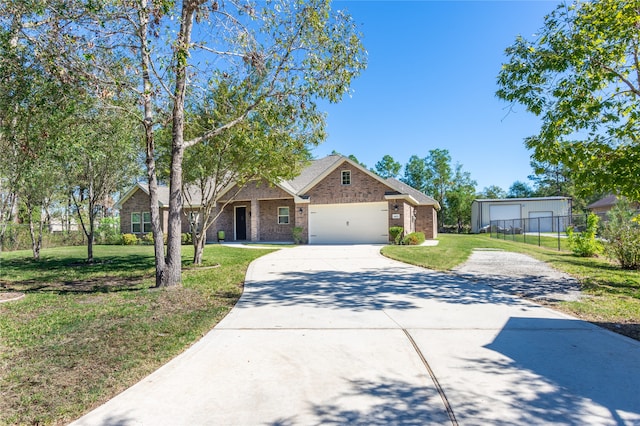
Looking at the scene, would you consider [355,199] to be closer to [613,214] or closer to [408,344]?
[613,214]

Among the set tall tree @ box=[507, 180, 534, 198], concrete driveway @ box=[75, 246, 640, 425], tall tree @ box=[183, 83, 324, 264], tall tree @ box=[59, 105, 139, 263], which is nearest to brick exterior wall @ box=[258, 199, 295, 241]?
tall tree @ box=[59, 105, 139, 263]

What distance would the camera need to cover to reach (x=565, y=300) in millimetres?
6852

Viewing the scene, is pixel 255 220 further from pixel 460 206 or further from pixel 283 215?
pixel 460 206

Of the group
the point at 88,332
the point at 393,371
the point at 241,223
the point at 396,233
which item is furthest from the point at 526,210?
the point at 88,332

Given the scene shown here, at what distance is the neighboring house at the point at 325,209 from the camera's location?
67.5 ft

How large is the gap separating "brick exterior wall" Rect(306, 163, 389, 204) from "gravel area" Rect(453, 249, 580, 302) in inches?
316

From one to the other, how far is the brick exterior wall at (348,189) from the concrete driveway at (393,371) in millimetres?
14236

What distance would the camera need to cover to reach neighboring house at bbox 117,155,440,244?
20562 mm

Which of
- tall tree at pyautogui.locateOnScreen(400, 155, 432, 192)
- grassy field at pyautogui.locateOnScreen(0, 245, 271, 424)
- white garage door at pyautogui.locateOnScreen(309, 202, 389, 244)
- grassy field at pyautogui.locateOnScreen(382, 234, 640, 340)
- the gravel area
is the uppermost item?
tall tree at pyautogui.locateOnScreen(400, 155, 432, 192)

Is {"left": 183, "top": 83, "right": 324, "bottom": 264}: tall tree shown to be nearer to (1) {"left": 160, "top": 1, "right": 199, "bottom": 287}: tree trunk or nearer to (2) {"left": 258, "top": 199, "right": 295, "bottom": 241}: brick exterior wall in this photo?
(1) {"left": 160, "top": 1, "right": 199, "bottom": 287}: tree trunk

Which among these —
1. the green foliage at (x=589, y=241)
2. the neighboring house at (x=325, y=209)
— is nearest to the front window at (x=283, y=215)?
the neighboring house at (x=325, y=209)

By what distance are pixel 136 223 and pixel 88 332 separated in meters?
23.3

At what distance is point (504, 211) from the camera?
3825 cm

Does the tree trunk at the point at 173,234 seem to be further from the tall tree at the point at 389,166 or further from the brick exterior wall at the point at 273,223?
the tall tree at the point at 389,166
